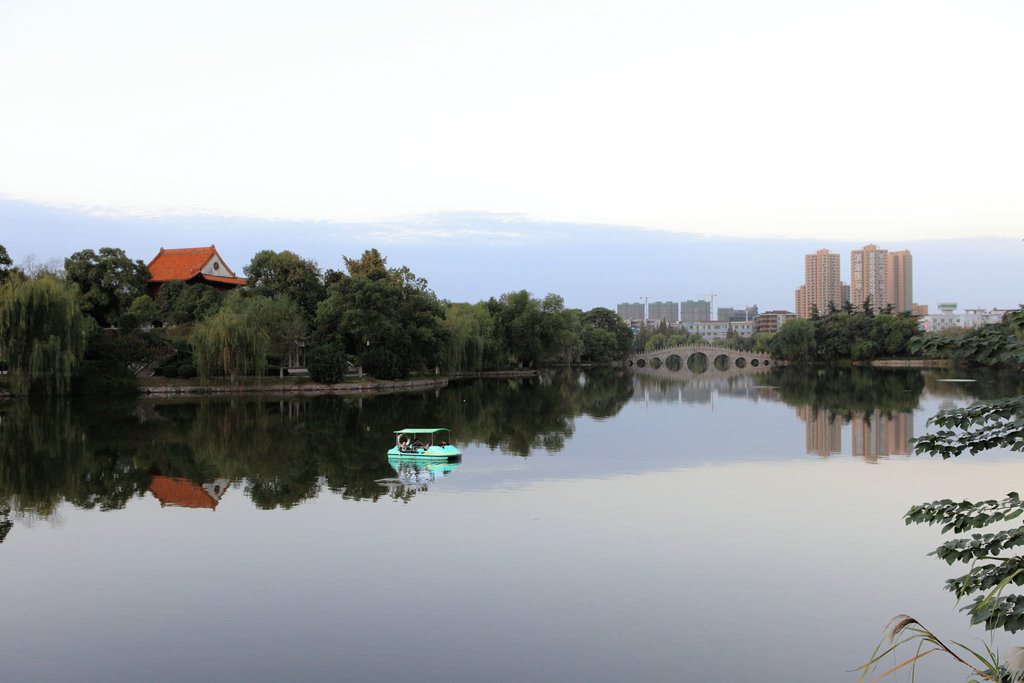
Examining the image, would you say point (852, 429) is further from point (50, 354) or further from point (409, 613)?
point (50, 354)

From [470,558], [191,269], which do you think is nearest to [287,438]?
[470,558]

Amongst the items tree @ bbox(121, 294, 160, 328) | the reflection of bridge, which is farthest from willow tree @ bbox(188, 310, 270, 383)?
the reflection of bridge

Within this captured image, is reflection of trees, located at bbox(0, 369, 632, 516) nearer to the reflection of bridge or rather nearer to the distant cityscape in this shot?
the reflection of bridge

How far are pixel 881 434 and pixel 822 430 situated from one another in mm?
1589

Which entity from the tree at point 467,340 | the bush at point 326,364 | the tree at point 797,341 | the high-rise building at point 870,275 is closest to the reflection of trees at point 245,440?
the bush at point 326,364

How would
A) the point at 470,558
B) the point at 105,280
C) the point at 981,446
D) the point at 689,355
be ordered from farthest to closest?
the point at 689,355, the point at 105,280, the point at 470,558, the point at 981,446

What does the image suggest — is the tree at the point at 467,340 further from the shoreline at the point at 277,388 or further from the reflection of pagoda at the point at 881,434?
the reflection of pagoda at the point at 881,434

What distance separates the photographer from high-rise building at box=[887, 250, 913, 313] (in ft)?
479

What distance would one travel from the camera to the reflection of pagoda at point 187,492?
1188 cm

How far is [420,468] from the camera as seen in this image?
14.7 metres

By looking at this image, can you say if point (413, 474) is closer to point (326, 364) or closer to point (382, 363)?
point (326, 364)

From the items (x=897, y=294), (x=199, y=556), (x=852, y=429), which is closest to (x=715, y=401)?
(x=852, y=429)

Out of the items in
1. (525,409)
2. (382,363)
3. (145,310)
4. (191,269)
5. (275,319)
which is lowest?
(525,409)

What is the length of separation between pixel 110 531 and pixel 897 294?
157002 mm
